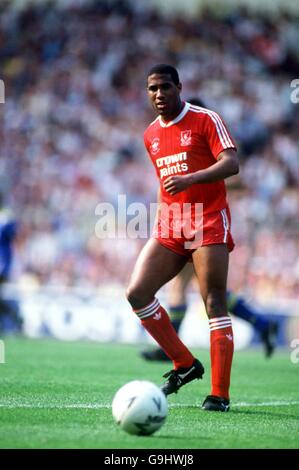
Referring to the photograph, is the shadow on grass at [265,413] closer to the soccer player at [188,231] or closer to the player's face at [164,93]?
the soccer player at [188,231]

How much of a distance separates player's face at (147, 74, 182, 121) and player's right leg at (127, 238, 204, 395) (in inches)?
37.1

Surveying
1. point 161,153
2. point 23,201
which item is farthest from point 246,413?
point 23,201

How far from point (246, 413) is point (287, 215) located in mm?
10588

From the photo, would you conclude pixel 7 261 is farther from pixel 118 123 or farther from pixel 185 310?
pixel 118 123

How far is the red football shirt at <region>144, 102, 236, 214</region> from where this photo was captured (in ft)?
21.5

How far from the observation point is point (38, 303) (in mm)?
16609

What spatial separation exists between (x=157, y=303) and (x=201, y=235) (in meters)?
0.61

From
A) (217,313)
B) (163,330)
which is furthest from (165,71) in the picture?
(163,330)

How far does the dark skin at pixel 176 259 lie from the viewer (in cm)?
630

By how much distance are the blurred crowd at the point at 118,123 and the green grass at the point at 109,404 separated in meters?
5.50

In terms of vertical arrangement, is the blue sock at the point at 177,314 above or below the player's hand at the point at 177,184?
below
